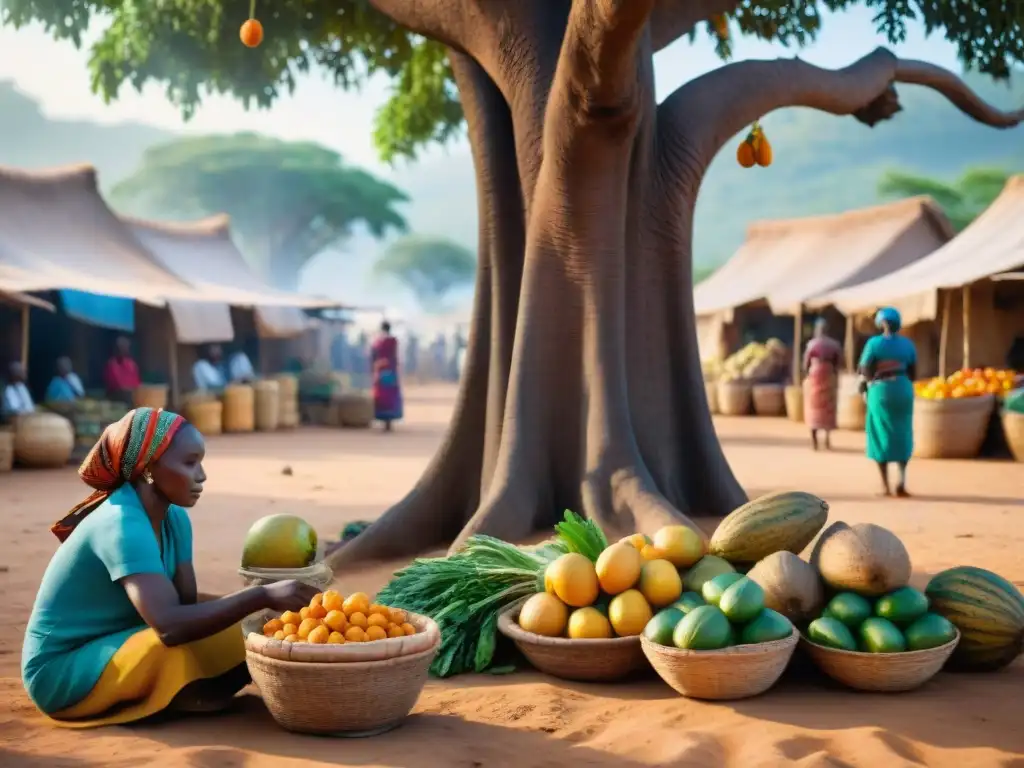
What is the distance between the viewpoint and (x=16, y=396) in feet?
47.1

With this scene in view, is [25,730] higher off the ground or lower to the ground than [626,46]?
lower

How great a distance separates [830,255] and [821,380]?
11633 mm

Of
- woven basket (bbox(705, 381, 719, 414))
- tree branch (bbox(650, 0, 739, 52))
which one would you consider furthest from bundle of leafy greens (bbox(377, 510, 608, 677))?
woven basket (bbox(705, 381, 719, 414))

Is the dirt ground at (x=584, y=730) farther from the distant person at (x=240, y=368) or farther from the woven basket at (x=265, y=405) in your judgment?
the distant person at (x=240, y=368)

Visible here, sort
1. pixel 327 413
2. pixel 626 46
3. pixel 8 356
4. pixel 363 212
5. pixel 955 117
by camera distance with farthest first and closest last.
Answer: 1. pixel 955 117
2. pixel 363 212
3. pixel 327 413
4. pixel 8 356
5. pixel 626 46

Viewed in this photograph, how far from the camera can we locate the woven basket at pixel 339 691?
3.76 metres

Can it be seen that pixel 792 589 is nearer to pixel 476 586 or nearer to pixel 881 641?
pixel 881 641

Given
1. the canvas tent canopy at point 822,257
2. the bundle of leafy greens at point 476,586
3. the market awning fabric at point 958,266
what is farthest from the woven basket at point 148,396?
the bundle of leafy greens at point 476,586

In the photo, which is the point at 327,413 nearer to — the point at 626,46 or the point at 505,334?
the point at 505,334

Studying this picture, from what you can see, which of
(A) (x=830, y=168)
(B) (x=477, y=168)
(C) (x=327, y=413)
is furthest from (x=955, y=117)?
(B) (x=477, y=168)

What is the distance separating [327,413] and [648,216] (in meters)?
15.3

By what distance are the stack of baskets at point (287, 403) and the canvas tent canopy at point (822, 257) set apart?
836 cm

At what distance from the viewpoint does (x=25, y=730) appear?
3.99 meters

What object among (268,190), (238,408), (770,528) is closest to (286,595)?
(770,528)
